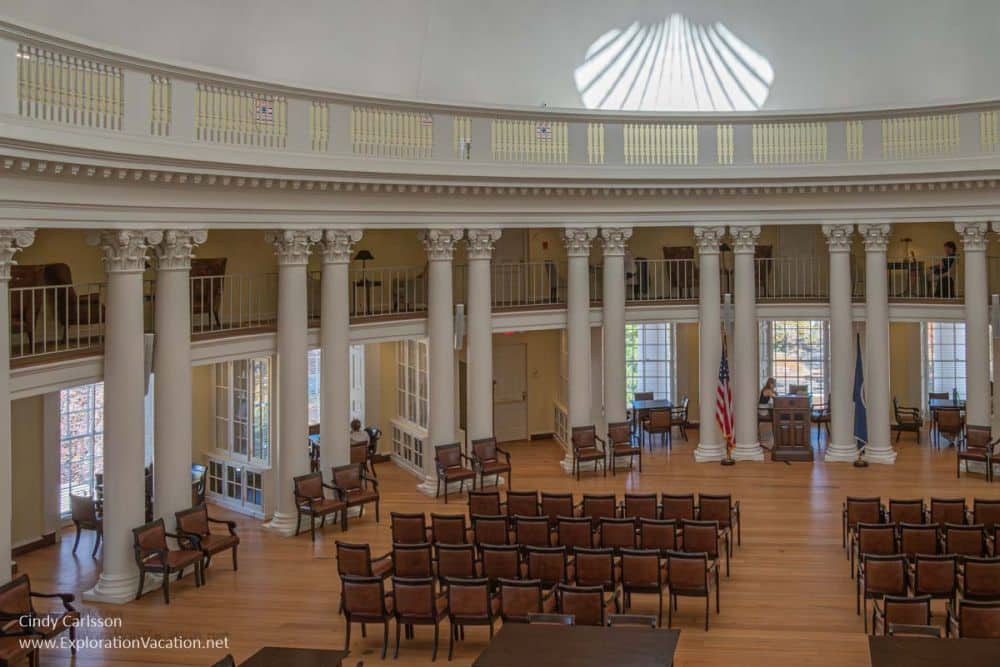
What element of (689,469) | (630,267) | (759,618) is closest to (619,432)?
(689,469)

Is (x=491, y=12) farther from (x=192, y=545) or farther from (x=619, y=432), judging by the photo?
(x=192, y=545)

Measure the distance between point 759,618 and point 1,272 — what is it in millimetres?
10459

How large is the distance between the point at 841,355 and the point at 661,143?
19.6 ft

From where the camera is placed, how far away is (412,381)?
21.7 metres

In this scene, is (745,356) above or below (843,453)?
above

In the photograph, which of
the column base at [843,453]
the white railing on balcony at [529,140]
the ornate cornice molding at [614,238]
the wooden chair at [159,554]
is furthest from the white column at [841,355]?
the wooden chair at [159,554]

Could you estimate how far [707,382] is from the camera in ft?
71.8

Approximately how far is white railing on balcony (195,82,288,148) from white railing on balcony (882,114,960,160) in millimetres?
12082

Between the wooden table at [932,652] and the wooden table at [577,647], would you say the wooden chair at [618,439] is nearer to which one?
the wooden table at [577,647]

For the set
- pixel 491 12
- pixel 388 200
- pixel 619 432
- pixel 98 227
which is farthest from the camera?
pixel 491 12

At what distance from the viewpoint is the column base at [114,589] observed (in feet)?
46.4

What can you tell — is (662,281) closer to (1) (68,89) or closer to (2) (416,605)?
(2) (416,605)

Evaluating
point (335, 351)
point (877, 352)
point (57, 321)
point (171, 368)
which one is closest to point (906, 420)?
point (877, 352)

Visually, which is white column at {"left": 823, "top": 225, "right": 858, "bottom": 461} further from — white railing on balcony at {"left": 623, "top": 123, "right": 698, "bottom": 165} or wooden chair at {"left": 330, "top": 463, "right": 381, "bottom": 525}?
wooden chair at {"left": 330, "top": 463, "right": 381, "bottom": 525}
